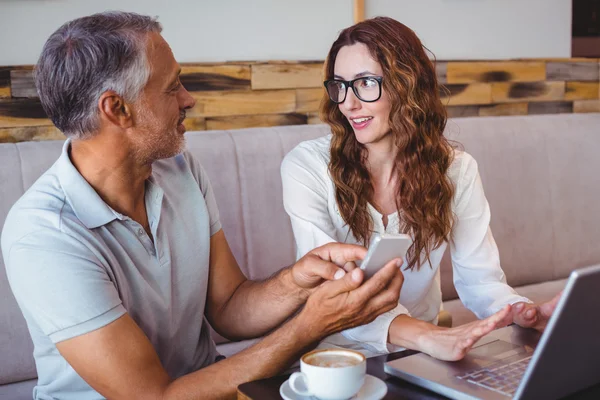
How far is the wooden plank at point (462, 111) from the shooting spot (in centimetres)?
307

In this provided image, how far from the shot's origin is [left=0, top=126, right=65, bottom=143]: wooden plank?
86.7 inches

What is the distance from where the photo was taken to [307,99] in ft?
8.92

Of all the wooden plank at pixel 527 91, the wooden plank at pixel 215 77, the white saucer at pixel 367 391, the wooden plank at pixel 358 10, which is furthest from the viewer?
the wooden plank at pixel 527 91

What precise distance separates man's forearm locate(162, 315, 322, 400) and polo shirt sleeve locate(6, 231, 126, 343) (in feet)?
0.62

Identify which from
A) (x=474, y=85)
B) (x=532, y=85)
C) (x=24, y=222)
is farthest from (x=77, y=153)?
(x=532, y=85)

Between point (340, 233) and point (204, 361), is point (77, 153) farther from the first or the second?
point (340, 233)

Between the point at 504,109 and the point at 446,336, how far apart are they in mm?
2105

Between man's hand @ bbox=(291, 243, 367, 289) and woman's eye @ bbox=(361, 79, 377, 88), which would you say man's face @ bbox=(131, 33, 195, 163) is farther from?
woman's eye @ bbox=(361, 79, 377, 88)

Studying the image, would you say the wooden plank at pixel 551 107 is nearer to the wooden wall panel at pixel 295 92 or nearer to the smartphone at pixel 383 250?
the wooden wall panel at pixel 295 92

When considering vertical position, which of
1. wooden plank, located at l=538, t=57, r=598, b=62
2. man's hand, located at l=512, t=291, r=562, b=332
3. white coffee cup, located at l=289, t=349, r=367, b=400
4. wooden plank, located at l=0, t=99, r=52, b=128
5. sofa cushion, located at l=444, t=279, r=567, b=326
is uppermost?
wooden plank, located at l=538, t=57, r=598, b=62

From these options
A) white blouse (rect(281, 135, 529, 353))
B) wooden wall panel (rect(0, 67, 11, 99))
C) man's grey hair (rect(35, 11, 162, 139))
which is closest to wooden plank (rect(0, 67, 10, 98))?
wooden wall panel (rect(0, 67, 11, 99))

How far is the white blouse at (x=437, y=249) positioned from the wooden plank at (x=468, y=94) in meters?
1.09

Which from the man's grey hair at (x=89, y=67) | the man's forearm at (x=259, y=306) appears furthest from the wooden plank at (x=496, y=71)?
the man's grey hair at (x=89, y=67)

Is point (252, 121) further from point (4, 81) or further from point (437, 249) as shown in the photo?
point (437, 249)
